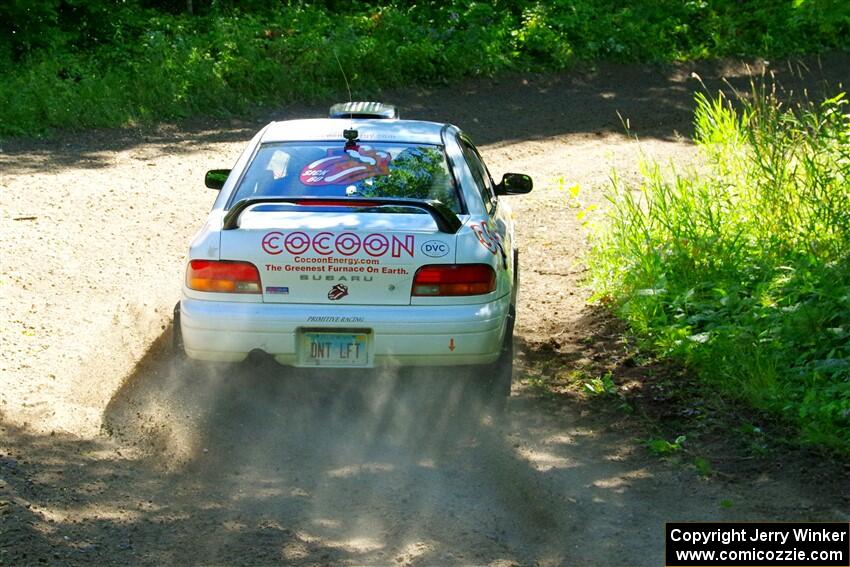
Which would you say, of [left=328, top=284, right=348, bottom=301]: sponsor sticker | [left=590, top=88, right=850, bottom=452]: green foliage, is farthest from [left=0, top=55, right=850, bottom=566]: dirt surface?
[left=328, top=284, right=348, bottom=301]: sponsor sticker

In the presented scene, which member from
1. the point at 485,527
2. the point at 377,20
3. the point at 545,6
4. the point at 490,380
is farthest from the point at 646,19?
the point at 485,527

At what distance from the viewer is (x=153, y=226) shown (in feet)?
36.5

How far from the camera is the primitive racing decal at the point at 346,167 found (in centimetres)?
673

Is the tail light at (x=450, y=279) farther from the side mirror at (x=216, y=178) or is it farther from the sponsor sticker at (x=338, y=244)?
the side mirror at (x=216, y=178)

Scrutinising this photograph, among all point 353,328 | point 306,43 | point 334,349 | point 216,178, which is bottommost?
point 306,43

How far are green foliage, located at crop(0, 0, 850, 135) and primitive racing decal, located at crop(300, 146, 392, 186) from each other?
10.1 m

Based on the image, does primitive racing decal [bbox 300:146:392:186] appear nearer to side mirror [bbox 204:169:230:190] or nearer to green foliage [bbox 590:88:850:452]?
side mirror [bbox 204:169:230:190]

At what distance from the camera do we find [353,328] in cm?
595

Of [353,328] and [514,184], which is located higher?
[514,184]

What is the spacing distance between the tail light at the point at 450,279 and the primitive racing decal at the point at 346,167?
1.02m

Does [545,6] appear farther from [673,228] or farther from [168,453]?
[168,453]

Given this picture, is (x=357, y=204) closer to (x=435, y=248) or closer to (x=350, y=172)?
(x=350, y=172)

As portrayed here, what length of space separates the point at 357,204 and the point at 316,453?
142cm

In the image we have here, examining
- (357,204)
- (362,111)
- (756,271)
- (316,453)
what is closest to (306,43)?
(362,111)
